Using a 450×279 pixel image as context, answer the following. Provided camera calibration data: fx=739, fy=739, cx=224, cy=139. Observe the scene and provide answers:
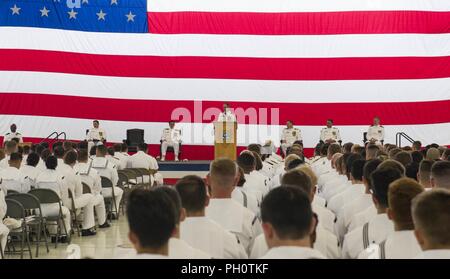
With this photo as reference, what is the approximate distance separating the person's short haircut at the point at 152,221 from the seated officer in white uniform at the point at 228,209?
80.6 inches

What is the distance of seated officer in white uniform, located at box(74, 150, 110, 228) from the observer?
1118 centimetres

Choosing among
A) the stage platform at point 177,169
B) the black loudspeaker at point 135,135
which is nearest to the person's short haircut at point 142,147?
the stage platform at point 177,169

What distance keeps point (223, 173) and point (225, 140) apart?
12.2 metres

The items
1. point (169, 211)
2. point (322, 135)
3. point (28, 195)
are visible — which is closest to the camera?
point (169, 211)

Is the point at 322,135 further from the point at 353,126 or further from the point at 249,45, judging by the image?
the point at 249,45

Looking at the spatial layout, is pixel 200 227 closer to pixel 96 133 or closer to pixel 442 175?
pixel 442 175

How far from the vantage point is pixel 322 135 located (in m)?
19.0

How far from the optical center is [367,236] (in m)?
4.36

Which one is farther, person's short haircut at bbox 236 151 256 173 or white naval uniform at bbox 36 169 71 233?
white naval uniform at bbox 36 169 71 233

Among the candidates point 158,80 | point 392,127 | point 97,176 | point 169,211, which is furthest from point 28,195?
point 392,127

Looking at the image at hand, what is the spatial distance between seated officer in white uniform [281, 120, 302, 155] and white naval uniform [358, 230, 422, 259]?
15.3 meters

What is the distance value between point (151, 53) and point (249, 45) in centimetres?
262

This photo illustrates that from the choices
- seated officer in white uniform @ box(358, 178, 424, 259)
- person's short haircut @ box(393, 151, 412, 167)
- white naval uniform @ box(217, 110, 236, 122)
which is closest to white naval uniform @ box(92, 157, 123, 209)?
person's short haircut @ box(393, 151, 412, 167)

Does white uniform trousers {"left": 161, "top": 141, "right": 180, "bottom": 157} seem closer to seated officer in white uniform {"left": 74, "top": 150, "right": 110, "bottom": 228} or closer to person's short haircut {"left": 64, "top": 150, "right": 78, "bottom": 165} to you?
seated officer in white uniform {"left": 74, "top": 150, "right": 110, "bottom": 228}
